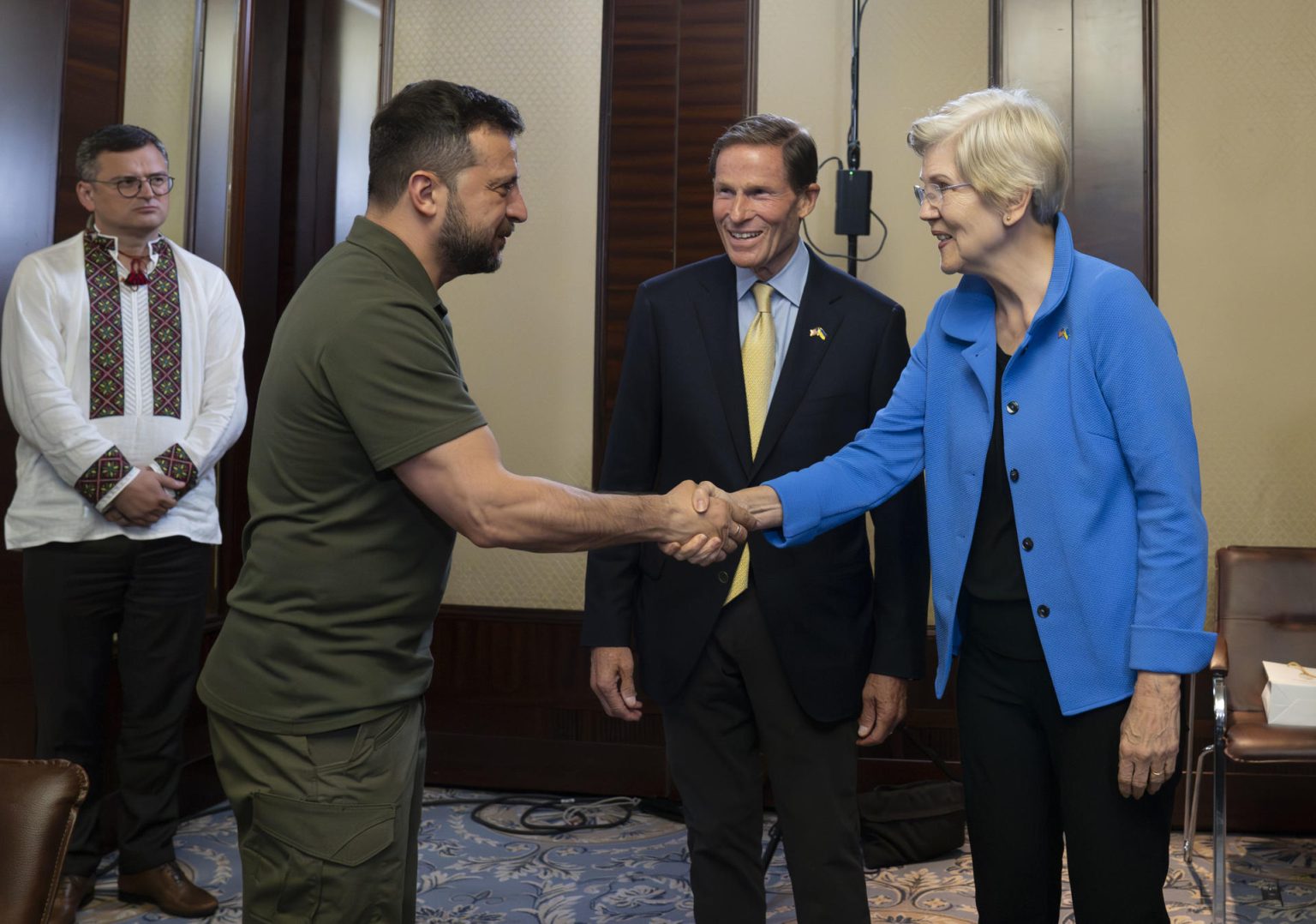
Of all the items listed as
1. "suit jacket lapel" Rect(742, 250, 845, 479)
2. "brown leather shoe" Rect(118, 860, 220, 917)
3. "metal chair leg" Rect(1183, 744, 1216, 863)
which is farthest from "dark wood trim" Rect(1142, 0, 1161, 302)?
"brown leather shoe" Rect(118, 860, 220, 917)

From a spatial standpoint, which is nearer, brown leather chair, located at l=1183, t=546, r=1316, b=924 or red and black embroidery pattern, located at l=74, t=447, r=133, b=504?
red and black embroidery pattern, located at l=74, t=447, r=133, b=504

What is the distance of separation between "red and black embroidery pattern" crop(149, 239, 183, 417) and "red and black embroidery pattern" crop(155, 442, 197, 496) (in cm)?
12

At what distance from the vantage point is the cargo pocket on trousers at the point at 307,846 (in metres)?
1.69

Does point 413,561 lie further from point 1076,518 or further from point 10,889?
point 1076,518

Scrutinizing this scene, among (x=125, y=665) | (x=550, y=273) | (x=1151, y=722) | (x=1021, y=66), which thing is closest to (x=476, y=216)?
(x=1151, y=722)

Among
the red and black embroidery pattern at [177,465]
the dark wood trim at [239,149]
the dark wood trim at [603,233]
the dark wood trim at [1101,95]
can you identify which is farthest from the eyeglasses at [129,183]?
the dark wood trim at [1101,95]

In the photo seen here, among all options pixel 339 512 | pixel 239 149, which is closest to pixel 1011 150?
pixel 339 512

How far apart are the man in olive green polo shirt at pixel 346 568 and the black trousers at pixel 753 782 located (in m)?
0.61

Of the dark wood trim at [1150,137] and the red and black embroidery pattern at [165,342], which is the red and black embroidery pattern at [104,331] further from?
the dark wood trim at [1150,137]

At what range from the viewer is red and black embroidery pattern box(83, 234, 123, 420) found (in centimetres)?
321

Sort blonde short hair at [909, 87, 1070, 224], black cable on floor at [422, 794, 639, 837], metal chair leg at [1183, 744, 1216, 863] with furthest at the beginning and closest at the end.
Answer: black cable on floor at [422, 794, 639, 837] → metal chair leg at [1183, 744, 1216, 863] → blonde short hair at [909, 87, 1070, 224]

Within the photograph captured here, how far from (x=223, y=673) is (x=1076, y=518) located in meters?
1.29

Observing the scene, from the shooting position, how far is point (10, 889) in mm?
1487

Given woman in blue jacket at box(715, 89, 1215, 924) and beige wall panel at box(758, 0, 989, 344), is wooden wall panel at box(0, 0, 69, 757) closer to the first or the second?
beige wall panel at box(758, 0, 989, 344)
